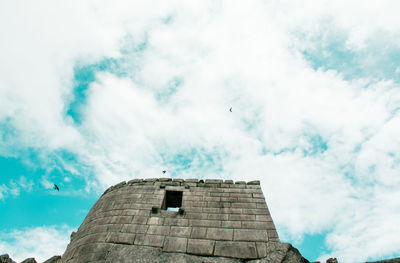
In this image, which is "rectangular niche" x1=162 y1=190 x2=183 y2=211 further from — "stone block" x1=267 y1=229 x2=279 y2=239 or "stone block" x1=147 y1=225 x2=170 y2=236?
"stone block" x1=267 y1=229 x2=279 y2=239

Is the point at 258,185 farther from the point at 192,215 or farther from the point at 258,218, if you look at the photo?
the point at 192,215

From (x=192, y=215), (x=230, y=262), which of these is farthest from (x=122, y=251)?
(x=230, y=262)

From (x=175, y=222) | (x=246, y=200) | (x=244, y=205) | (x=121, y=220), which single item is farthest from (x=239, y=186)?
(x=121, y=220)

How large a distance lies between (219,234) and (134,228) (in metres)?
2.24

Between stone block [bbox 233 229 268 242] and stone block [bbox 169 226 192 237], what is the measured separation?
1176 millimetres

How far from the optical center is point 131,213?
635 centimetres

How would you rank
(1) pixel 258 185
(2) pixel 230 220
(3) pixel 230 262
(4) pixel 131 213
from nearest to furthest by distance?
(3) pixel 230 262 < (2) pixel 230 220 < (4) pixel 131 213 < (1) pixel 258 185

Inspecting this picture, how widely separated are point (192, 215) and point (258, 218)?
1.77 m

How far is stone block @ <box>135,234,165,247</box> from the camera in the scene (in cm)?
557

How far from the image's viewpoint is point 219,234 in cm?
565

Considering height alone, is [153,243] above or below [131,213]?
below

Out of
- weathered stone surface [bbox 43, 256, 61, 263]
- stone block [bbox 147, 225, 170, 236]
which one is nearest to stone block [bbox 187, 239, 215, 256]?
stone block [bbox 147, 225, 170, 236]

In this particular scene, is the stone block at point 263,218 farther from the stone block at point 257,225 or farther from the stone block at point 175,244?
the stone block at point 175,244

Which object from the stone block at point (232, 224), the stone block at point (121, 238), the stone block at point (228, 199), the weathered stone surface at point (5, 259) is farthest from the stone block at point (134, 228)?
the weathered stone surface at point (5, 259)
